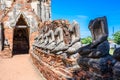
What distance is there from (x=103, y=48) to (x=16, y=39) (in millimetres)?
20697

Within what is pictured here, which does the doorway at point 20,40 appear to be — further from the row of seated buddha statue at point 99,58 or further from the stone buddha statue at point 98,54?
the stone buddha statue at point 98,54

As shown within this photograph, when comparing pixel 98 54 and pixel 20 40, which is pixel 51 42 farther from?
pixel 20 40

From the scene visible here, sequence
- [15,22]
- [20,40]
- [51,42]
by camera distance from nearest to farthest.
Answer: [51,42], [15,22], [20,40]

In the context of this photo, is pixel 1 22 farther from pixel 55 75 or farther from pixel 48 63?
pixel 55 75

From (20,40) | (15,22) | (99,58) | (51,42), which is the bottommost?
(20,40)

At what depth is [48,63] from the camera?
970 centimetres

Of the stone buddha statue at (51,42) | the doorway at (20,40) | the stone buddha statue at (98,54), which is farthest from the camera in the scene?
the doorway at (20,40)

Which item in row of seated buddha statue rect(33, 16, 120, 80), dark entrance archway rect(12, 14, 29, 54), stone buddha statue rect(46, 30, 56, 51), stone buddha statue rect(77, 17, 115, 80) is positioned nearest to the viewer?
row of seated buddha statue rect(33, 16, 120, 80)

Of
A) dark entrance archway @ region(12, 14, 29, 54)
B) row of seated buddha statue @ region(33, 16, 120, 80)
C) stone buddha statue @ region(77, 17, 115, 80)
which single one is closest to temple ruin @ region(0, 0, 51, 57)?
dark entrance archway @ region(12, 14, 29, 54)

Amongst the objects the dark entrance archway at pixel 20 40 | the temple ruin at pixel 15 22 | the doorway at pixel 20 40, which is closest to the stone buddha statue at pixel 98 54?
the temple ruin at pixel 15 22

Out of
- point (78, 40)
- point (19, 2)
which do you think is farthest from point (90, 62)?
point (19, 2)

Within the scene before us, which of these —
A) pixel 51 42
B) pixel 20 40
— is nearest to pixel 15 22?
pixel 20 40

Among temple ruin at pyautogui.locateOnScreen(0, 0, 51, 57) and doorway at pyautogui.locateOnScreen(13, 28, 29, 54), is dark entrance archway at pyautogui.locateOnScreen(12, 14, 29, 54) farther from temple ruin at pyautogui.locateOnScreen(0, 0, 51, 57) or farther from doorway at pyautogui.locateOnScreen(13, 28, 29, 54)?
temple ruin at pyautogui.locateOnScreen(0, 0, 51, 57)

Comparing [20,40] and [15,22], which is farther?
[20,40]
